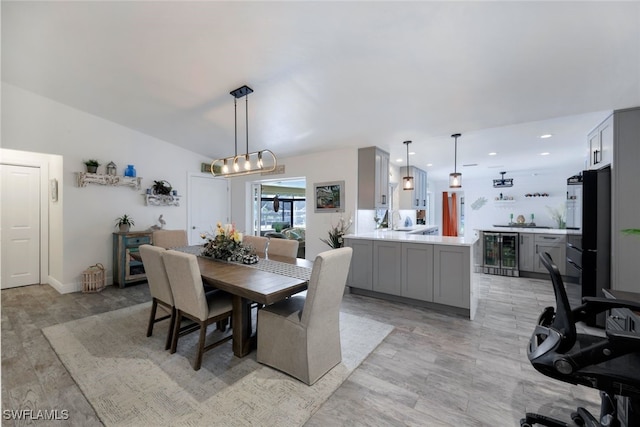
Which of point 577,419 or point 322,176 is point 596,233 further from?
point 322,176

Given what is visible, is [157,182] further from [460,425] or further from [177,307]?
[460,425]

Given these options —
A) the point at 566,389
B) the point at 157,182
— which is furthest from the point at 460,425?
the point at 157,182

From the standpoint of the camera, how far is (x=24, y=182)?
4.38 meters

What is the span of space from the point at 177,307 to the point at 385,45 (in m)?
2.92

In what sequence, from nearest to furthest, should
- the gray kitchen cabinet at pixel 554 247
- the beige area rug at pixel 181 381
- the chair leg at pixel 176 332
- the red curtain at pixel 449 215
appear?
1. the beige area rug at pixel 181 381
2. the chair leg at pixel 176 332
3. the gray kitchen cabinet at pixel 554 247
4. the red curtain at pixel 449 215

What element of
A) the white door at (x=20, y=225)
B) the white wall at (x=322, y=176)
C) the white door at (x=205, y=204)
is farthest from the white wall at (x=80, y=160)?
the white wall at (x=322, y=176)

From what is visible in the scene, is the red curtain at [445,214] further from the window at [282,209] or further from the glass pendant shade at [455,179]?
the glass pendant shade at [455,179]

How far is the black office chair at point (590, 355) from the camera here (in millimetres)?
1078

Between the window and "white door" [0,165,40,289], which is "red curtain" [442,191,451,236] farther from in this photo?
"white door" [0,165,40,289]

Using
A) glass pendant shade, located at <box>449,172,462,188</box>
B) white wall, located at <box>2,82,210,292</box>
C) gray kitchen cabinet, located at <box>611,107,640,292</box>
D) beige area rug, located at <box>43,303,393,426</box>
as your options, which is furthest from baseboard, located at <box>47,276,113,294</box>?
gray kitchen cabinet, located at <box>611,107,640,292</box>

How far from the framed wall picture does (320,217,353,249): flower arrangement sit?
246mm

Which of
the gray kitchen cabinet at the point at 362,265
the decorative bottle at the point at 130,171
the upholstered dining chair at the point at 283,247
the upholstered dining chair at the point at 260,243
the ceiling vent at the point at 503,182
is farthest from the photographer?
the ceiling vent at the point at 503,182

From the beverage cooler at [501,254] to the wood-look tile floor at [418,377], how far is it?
6.35 feet
